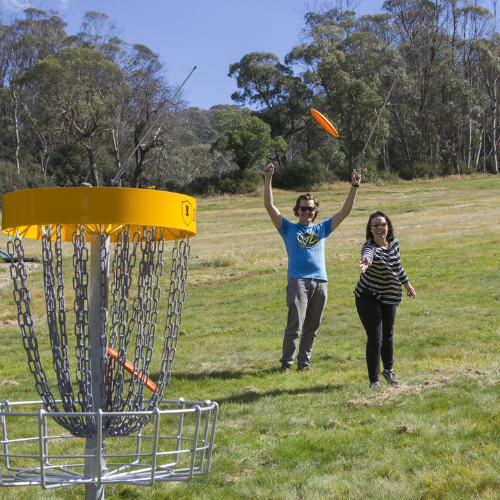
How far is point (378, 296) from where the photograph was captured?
18.9 feet

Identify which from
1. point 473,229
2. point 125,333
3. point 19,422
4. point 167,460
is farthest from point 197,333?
point 473,229

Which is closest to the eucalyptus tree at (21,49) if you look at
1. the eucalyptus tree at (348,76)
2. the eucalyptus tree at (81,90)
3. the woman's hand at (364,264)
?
the eucalyptus tree at (81,90)

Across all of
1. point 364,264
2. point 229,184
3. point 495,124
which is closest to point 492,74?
point 495,124

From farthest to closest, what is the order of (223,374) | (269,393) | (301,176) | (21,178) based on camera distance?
(301,176) < (21,178) < (223,374) < (269,393)

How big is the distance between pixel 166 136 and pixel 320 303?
3946 centimetres

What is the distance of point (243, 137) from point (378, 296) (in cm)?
3794

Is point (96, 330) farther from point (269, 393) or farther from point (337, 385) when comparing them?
point (337, 385)

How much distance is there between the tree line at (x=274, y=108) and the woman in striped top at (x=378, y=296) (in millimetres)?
35686

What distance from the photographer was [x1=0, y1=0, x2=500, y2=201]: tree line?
42.2 metres

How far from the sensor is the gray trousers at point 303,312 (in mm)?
6574

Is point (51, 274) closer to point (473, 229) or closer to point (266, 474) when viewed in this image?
point (266, 474)

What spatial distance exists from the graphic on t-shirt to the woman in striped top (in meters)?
0.75

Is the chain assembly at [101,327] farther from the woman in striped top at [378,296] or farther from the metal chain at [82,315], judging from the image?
the woman in striped top at [378,296]

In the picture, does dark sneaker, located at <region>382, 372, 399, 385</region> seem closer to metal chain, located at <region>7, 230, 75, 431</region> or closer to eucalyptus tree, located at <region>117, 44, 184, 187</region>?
metal chain, located at <region>7, 230, 75, 431</region>
